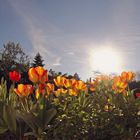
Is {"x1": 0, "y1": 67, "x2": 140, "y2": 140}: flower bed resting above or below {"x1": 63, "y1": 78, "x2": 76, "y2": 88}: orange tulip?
below

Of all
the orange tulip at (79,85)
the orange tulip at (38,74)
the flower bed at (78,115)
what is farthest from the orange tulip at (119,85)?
the orange tulip at (38,74)

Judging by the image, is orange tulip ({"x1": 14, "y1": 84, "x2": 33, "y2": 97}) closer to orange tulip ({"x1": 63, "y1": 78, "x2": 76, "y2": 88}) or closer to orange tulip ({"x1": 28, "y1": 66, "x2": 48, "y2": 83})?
orange tulip ({"x1": 28, "y1": 66, "x2": 48, "y2": 83})

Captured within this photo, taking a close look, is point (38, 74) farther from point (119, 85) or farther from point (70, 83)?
point (119, 85)

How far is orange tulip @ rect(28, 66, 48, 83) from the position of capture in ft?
14.0

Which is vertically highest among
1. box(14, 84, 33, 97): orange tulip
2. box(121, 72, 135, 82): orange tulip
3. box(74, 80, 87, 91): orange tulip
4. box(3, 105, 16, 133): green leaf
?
box(121, 72, 135, 82): orange tulip

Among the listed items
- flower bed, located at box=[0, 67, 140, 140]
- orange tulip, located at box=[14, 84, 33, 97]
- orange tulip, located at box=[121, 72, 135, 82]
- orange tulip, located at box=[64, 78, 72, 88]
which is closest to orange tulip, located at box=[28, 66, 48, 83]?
flower bed, located at box=[0, 67, 140, 140]

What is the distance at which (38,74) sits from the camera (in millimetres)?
4289

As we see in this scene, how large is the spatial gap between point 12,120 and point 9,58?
1497 inches

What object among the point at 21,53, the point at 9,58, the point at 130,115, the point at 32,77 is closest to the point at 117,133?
the point at 130,115

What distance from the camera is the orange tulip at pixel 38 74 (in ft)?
14.0

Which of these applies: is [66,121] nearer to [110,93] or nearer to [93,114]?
[93,114]

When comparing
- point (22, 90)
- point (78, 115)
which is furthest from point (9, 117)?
point (78, 115)

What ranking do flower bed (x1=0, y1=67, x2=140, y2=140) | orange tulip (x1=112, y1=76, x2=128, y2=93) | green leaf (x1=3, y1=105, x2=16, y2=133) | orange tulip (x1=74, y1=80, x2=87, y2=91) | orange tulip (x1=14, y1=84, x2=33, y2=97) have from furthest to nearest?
orange tulip (x1=74, y1=80, x2=87, y2=91) < orange tulip (x1=14, y1=84, x2=33, y2=97) < orange tulip (x1=112, y1=76, x2=128, y2=93) < green leaf (x1=3, y1=105, x2=16, y2=133) < flower bed (x1=0, y1=67, x2=140, y2=140)

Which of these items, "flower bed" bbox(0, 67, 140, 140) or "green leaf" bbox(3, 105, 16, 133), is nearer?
"flower bed" bbox(0, 67, 140, 140)
